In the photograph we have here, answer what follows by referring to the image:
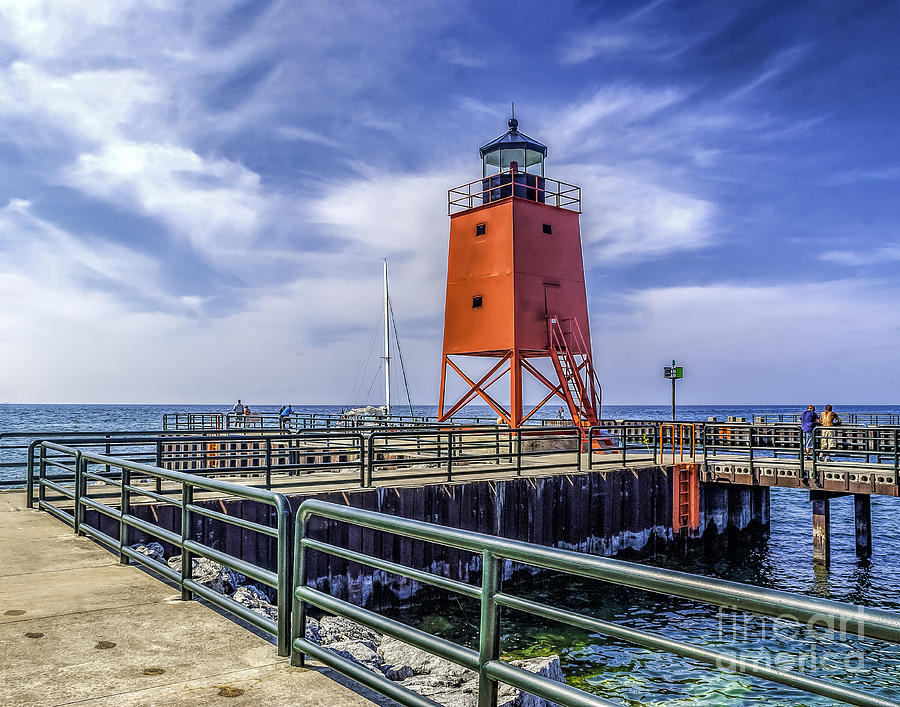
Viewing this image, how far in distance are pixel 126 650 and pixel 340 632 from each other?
5079 mm

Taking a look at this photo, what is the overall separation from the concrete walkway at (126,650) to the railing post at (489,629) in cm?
106

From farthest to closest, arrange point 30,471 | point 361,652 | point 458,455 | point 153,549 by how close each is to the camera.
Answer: point 458,455 → point 30,471 → point 153,549 → point 361,652

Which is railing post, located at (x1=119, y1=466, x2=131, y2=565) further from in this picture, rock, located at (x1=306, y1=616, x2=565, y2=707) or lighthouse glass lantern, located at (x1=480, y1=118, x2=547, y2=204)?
lighthouse glass lantern, located at (x1=480, y1=118, x2=547, y2=204)

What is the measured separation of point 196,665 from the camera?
5.08 metres

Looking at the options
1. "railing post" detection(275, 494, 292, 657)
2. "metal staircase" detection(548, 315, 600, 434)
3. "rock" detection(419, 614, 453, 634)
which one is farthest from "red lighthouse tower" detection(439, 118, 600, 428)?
"railing post" detection(275, 494, 292, 657)

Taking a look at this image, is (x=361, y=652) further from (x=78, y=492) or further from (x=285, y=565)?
(x=285, y=565)

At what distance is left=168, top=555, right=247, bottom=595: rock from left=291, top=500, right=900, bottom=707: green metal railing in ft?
18.8

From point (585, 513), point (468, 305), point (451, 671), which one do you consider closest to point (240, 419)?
point (468, 305)

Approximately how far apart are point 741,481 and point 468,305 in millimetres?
10029

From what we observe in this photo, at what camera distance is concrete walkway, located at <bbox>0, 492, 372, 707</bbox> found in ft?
15.0

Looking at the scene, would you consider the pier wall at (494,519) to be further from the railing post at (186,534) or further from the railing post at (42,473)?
the railing post at (186,534)

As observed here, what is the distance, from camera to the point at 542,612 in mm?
3410

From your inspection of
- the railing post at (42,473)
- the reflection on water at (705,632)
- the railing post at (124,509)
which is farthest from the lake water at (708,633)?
the railing post at (42,473)

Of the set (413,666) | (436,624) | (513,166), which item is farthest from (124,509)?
(513,166)
